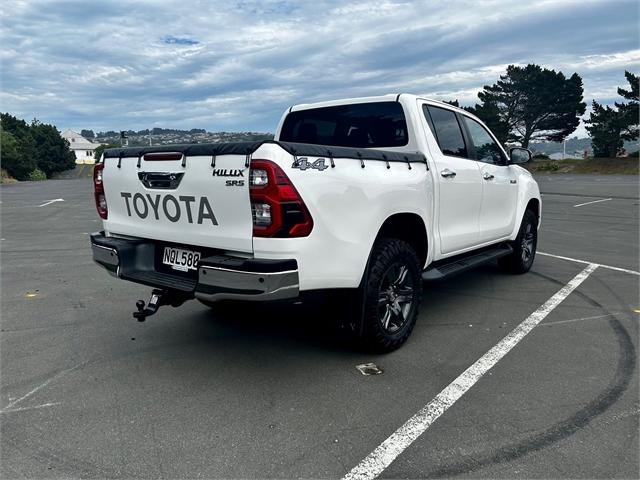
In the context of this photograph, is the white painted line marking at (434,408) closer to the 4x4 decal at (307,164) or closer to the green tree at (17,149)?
the 4x4 decal at (307,164)

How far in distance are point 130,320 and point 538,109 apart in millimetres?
53465

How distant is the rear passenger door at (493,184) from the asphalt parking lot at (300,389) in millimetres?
747

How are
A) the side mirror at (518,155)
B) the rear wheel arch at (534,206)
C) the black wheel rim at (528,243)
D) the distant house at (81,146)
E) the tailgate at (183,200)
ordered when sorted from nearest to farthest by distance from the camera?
the tailgate at (183,200) < the side mirror at (518,155) < the black wheel rim at (528,243) < the rear wheel arch at (534,206) < the distant house at (81,146)

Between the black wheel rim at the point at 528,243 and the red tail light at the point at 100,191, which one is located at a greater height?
the red tail light at the point at 100,191

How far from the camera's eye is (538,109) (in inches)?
2013

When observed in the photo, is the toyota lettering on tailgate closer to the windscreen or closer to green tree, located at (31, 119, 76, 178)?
the windscreen

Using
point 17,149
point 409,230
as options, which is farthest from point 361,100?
point 17,149

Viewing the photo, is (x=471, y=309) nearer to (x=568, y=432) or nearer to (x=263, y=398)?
(x=568, y=432)

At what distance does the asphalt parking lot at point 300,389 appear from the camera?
2.69m

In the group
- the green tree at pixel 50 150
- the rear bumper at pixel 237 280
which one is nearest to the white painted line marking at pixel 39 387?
the rear bumper at pixel 237 280

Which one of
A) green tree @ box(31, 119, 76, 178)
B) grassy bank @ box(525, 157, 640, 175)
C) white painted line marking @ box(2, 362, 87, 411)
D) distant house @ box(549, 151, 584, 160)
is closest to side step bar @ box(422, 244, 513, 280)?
white painted line marking @ box(2, 362, 87, 411)

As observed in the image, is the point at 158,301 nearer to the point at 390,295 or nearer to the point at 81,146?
the point at 390,295

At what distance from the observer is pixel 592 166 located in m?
41.8

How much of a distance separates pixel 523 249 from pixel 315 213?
4370 millimetres
